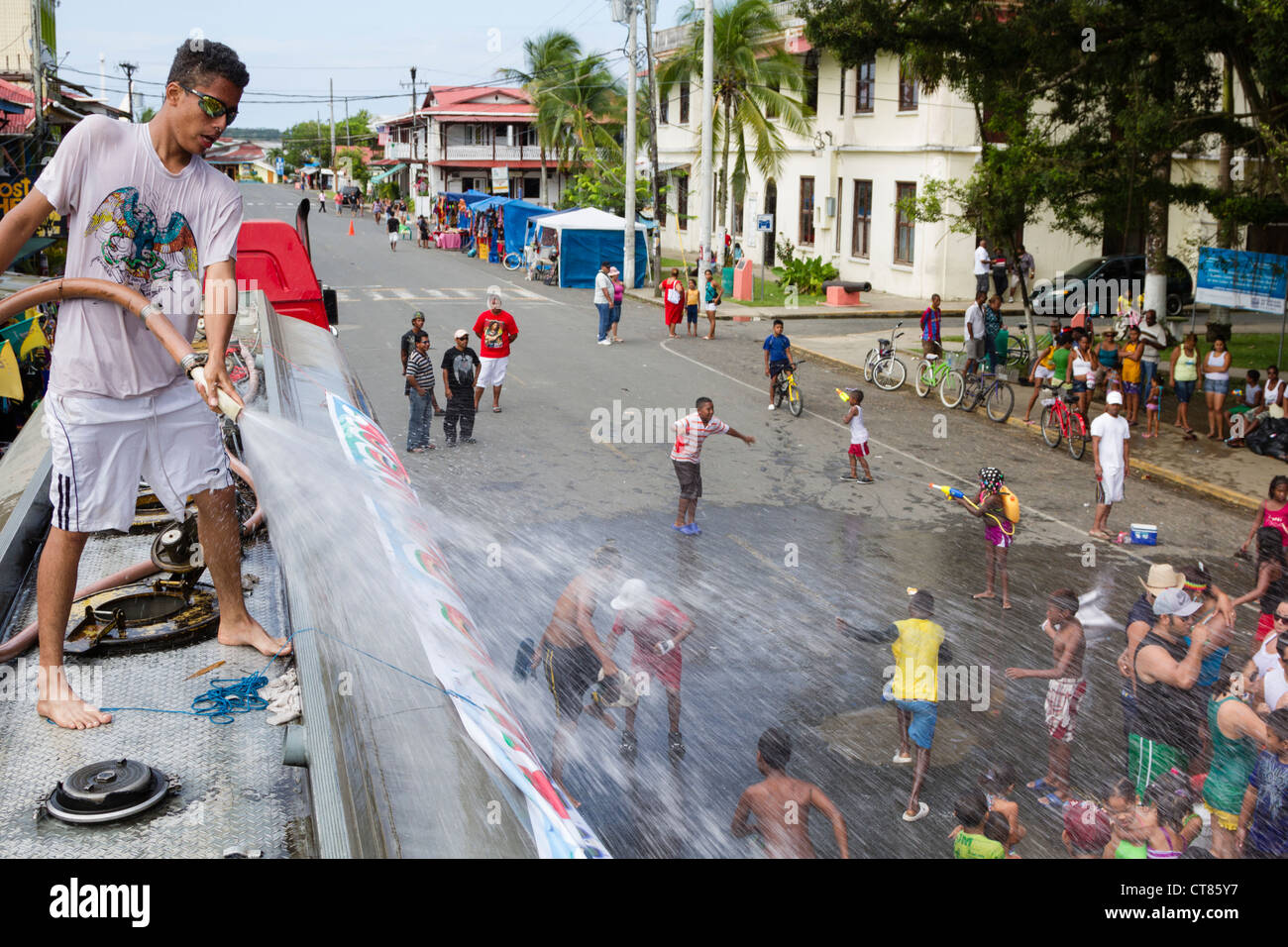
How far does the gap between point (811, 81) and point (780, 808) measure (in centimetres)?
3844

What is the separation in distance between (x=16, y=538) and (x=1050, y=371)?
678 inches

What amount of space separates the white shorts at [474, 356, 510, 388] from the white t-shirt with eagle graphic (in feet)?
48.1

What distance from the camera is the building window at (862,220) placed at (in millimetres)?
38156

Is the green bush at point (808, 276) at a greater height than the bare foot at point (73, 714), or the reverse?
the green bush at point (808, 276)

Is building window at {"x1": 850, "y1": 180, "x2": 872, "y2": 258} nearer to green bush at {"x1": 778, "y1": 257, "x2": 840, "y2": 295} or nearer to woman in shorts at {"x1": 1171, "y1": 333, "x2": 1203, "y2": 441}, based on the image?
green bush at {"x1": 778, "y1": 257, "x2": 840, "y2": 295}

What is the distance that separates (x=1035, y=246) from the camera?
35500mm

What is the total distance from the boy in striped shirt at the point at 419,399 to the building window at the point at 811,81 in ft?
92.8

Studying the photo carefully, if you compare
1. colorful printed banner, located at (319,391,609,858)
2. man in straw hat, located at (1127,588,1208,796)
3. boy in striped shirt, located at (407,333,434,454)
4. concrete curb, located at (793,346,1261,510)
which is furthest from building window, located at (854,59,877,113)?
colorful printed banner, located at (319,391,609,858)

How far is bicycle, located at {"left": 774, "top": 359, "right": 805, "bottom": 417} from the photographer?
18703mm

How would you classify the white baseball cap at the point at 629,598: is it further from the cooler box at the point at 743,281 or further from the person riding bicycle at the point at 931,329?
the cooler box at the point at 743,281

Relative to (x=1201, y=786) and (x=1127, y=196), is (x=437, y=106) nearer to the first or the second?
(x=1127, y=196)

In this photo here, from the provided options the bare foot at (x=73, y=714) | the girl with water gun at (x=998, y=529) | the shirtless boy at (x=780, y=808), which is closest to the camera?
the bare foot at (x=73, y=714)

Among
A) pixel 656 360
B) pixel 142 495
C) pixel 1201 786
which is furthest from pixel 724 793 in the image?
pixel 656 360

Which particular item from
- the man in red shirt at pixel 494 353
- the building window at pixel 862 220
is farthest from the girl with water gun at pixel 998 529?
the building window at pixel 862 220
